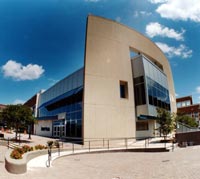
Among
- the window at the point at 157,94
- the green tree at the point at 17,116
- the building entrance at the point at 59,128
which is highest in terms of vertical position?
the window at the point at 157,94

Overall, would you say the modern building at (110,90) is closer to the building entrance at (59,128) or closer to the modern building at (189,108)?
the building entrance at (59,128)

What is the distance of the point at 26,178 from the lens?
7887 mm

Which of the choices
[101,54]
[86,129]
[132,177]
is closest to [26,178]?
[132,177]

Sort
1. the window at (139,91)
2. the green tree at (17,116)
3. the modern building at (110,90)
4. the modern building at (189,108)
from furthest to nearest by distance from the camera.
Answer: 1. the modern building at (189,108)
2. the window at (139,91)
3. the green tree at (17,116)
4. the modern building at (110,90)

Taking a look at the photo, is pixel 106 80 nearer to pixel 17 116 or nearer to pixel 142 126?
pixel 142 126

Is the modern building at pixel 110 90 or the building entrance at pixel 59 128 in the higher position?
the modern building at pixel 110 90

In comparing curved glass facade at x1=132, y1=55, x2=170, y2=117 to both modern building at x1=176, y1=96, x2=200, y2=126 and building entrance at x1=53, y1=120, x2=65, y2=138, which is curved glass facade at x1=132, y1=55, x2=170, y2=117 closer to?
building entrance at x1=53, y1=120, x2=65, y2=138

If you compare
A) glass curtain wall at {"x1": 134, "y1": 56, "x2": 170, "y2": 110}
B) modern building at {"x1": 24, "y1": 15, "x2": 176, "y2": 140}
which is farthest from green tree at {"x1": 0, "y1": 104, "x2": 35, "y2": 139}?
glass curtain wall at {"x1": 134, "y1": 56, "x2": 170, "y2": 110}

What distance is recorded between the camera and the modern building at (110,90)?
24.1 metres

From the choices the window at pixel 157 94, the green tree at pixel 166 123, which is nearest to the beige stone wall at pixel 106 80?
the window at pixel 157 94

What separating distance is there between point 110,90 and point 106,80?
144cm

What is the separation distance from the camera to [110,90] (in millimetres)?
25891

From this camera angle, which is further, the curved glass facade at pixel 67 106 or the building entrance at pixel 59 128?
the building entrance at pixel 59 128

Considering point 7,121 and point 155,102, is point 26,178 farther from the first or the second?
point 155,102
